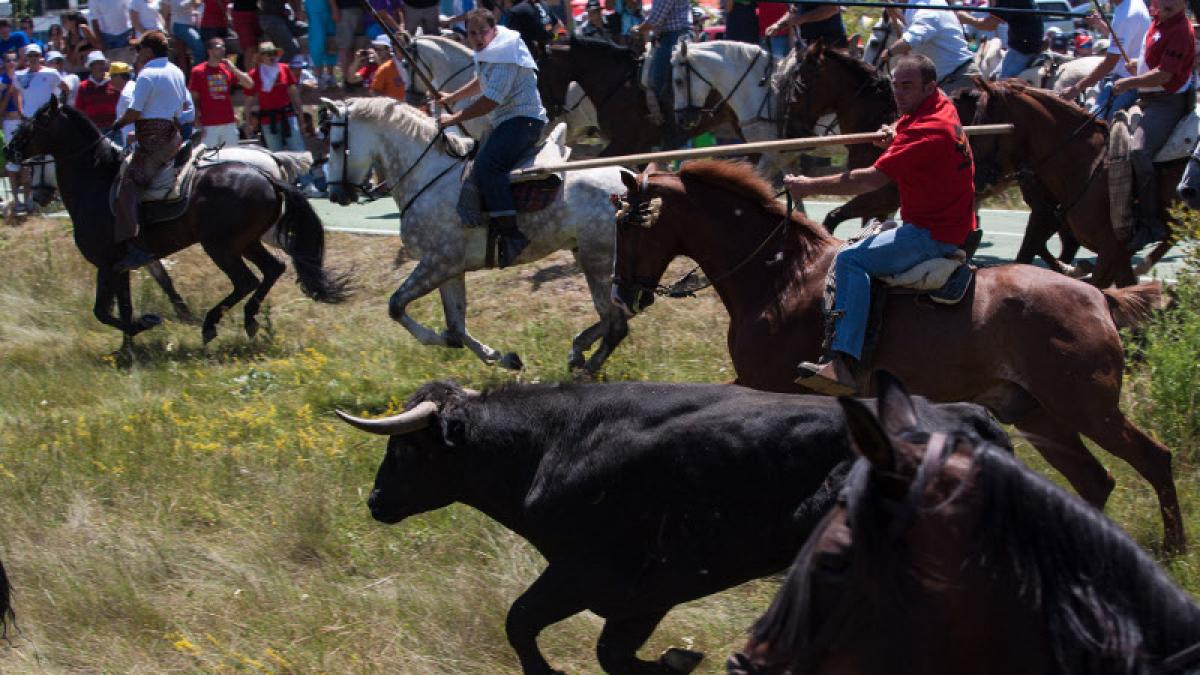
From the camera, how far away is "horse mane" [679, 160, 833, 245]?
7.97 metres

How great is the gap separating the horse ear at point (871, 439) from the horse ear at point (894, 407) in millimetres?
275

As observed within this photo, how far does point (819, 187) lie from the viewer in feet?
23.8

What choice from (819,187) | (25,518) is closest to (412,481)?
(819,187)

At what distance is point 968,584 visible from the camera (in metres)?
2.63

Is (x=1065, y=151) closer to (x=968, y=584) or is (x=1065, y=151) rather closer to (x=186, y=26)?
(x=968, y=584)

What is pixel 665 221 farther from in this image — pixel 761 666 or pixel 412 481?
pixel 761 666

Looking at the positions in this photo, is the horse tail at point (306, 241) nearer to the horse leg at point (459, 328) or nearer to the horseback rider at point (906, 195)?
the horse leg at point (459, 328)

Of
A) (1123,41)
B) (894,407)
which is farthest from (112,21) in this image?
(894,407)

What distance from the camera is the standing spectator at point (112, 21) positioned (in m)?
20.0

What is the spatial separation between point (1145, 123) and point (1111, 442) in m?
4.97

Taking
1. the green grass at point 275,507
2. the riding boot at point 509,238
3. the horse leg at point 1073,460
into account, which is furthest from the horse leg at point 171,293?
the horse leg at point 1073,460

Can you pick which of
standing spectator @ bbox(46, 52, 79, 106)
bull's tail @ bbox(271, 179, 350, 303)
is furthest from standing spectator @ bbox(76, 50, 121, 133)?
bull's tail @ bbox(271, 179, 350, 303)

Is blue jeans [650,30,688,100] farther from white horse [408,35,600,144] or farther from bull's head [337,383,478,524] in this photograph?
bull's head [337,383,478,524]

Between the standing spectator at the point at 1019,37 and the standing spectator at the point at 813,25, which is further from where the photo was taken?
the standing spectator at the point at 813,25
